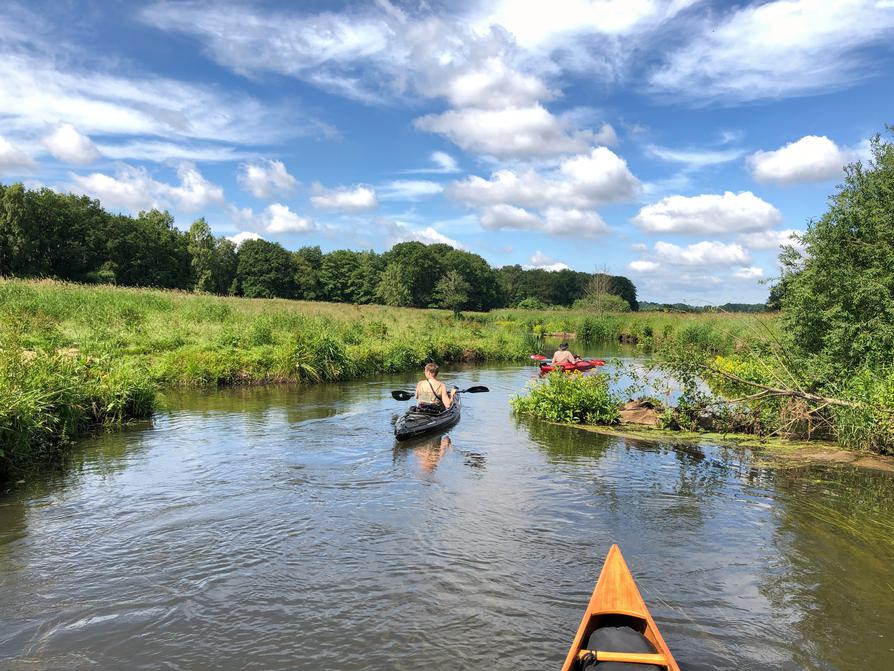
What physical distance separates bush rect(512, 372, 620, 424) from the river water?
9.93ft

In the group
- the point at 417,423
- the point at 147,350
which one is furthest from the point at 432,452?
the point at 147,350

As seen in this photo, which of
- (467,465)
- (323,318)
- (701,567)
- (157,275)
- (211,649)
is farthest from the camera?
(157,275)

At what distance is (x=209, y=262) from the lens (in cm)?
7938

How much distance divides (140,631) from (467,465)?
267 inches

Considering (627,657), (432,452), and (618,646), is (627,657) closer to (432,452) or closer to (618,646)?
(618,646)

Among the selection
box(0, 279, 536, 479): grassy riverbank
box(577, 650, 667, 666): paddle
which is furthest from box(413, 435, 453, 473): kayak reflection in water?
box(577, 650, 667, 666): paddle

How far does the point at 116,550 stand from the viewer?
6863 mm

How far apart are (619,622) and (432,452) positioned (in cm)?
767

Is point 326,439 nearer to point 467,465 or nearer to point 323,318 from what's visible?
point 467,465

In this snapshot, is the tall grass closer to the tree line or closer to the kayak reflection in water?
the tree line

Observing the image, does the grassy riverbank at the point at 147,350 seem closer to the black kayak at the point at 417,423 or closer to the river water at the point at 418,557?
the river water at the point at 418,557

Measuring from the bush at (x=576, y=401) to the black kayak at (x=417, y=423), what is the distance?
2998 mm

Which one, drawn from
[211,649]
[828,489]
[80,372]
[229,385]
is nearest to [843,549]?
[828,489]

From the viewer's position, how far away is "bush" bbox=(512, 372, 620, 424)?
15094 millimetres
